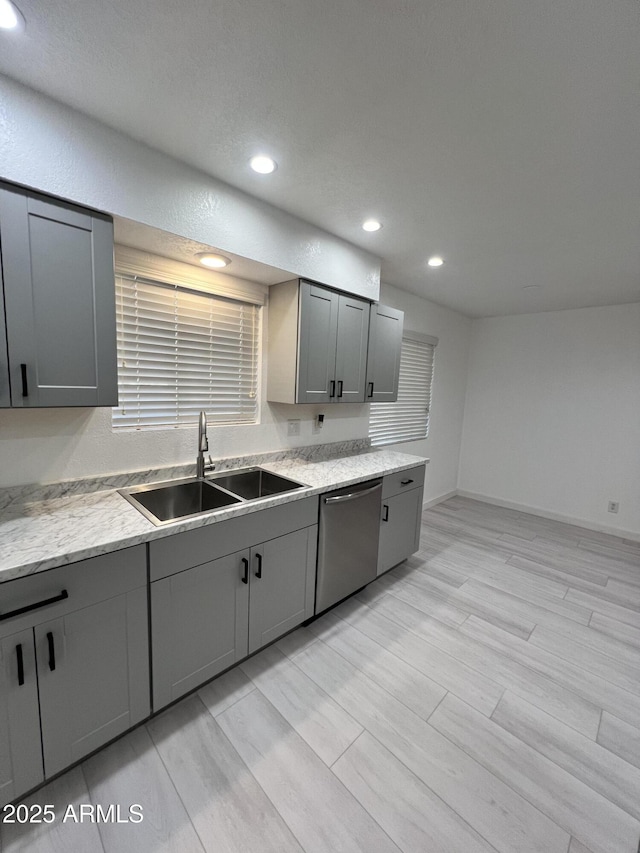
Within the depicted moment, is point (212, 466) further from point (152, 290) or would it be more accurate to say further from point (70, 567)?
point (152, 290)

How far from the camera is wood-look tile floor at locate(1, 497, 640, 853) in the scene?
1.23 m

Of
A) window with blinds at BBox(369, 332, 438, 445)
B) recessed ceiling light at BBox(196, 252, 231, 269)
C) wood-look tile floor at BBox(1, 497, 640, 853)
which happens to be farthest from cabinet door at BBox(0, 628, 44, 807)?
window with blinds at BBox(369, 332, 438, 445)

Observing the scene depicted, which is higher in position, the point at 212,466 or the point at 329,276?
the point at 329,276

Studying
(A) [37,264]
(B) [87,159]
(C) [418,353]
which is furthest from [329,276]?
(C) [418,353]

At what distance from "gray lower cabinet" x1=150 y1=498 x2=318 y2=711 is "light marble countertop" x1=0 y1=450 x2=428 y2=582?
69 mm

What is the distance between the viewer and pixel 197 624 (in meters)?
1.62

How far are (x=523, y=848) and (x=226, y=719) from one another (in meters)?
1.22

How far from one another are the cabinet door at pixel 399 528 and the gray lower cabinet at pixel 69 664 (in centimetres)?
170

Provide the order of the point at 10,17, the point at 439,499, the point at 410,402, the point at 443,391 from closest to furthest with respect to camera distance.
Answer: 1. the point at 10,17
2. the point at 410,402
3. the point at 443,391
4. the point at 439,499

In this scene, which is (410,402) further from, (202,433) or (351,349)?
(202,433)

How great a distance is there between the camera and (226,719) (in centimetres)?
163

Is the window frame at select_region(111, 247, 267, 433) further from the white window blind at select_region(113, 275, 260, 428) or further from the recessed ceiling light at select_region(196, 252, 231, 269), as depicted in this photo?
the recessed ceiling light at select_region(196, 252, 231, 269)

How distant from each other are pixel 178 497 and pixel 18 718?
3.42ft

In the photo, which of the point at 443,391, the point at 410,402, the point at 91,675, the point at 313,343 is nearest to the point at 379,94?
the point at 313,343
